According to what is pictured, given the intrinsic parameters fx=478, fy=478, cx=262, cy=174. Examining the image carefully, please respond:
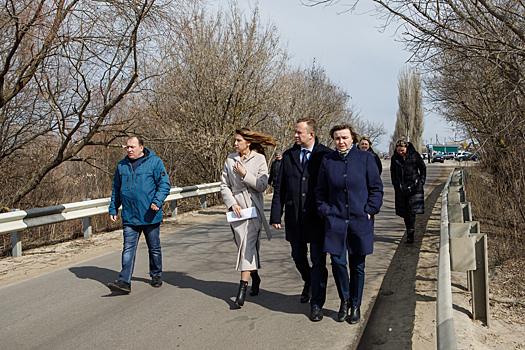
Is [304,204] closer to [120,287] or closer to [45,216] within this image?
[120,287]

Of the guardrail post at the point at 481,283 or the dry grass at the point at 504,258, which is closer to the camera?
the guardrail post at the point at 481,283

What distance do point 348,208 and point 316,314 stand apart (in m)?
1.15

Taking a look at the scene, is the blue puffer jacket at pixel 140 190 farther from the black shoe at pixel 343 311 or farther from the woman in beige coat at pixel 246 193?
the black shoe at pixel 343 311

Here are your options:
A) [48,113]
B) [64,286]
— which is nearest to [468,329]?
[64,286]

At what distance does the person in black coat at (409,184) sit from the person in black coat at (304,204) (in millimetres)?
4278

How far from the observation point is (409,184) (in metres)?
9.10

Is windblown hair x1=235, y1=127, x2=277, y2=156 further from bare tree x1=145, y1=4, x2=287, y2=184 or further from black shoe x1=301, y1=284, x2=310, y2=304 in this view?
bare tree x1=145, y1=4, x2=287, y2=184

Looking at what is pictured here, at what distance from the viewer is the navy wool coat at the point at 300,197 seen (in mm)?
5137

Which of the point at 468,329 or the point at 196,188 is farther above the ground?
the point at 196,188

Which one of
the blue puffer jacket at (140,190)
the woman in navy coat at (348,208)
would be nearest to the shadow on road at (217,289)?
the woman in navy coat at (348,208)

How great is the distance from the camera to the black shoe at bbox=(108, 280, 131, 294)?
6000 millimetres

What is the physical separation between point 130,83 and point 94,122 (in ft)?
4.31

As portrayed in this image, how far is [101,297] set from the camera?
6012 millimetres

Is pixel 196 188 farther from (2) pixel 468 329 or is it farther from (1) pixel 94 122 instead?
(2) pixel 468 329
